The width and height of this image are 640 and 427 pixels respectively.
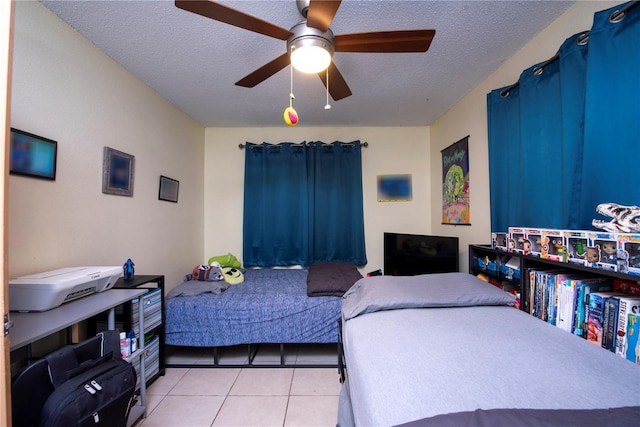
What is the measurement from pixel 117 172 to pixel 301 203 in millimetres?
1882

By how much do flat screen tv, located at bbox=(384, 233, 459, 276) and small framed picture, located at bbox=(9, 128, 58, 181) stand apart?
2.70 m

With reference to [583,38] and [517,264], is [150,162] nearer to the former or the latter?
[517,264]

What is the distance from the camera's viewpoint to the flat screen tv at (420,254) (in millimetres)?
2161

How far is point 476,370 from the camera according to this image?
91cm

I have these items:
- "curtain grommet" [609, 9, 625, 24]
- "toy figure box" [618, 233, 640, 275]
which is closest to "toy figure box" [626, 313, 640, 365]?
"toy figure box" [618, 233, 640, 275]

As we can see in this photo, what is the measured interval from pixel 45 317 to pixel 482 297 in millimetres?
2210

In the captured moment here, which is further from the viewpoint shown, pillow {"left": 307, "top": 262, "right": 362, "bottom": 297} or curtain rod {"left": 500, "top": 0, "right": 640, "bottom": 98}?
pillow {"left": 307, "top": 262, "right": 362, "bottom": 297}

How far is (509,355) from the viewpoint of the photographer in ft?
3.26

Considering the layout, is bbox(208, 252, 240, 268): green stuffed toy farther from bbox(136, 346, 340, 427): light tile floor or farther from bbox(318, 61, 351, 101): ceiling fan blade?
bbox(318, 61, 351, 101): ceiling fan blade

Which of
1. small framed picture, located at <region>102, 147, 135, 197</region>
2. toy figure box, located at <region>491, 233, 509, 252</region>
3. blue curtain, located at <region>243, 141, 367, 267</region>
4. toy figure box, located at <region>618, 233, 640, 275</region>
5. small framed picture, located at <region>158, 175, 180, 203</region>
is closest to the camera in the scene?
toy figure box, located at <region>618, 233, 640, 275</region>

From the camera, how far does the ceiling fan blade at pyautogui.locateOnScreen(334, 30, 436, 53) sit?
1.24 meters

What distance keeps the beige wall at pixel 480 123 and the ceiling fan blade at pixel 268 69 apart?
1.60 meters

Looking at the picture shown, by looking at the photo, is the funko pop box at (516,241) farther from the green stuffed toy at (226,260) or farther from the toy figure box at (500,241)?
the green stuffed toy at (226,260)

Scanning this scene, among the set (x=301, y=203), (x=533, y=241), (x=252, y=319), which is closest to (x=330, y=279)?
(x=252, y=319)
